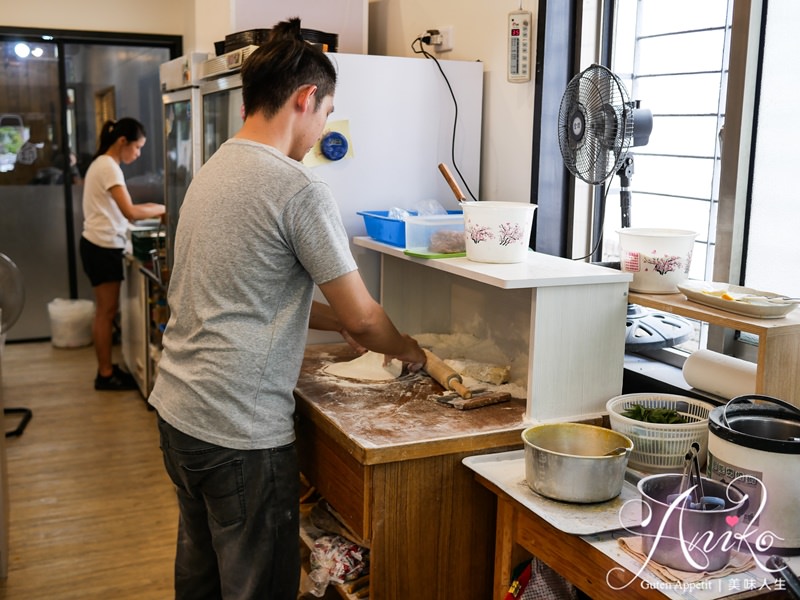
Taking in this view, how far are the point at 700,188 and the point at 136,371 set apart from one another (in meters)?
3.61

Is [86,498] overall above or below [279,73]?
below

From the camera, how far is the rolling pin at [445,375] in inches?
83.4

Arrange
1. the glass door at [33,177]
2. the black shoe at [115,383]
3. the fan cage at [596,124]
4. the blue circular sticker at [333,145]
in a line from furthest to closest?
1. the glass door at [33,177]
2. the black shoe at [115,383]
3. the blue circular sticker at [333,145]
4. the fan cage at [596,124]

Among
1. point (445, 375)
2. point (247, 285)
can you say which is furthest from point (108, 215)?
point (247, 285)

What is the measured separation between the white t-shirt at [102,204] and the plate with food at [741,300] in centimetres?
360

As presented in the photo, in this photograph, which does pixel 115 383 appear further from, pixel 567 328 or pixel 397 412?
pixel 567 328

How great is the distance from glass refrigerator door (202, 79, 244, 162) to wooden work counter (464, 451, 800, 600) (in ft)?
5.72

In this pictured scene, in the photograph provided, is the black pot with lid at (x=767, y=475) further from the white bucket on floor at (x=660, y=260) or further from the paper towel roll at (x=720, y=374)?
the white bucket on floor at (x=660, y=260)

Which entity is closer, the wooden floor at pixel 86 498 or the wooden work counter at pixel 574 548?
the wooden work counter at pixel 574 548

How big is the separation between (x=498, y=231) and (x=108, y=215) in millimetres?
3257

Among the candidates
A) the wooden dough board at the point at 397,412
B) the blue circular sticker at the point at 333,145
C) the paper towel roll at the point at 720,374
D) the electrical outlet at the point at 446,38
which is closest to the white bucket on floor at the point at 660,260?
the paper towel roll at the point at 720,374

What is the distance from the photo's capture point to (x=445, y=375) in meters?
2.20

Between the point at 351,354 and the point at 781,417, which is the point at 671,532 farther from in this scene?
the point at 351,354

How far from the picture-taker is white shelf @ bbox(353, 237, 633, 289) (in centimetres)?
190
